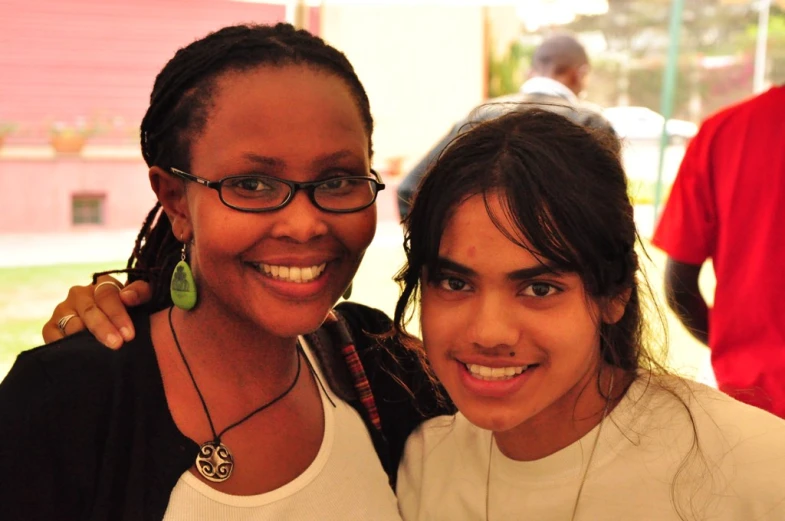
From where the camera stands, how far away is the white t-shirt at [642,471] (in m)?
1.44

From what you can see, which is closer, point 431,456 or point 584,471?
point 584,471

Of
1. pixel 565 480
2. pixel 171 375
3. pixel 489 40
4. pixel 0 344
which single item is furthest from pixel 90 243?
pixel 565 480

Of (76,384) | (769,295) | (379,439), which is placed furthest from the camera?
(769,295)

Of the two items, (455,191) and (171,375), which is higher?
(455,191)

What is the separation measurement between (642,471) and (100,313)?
1.06 m

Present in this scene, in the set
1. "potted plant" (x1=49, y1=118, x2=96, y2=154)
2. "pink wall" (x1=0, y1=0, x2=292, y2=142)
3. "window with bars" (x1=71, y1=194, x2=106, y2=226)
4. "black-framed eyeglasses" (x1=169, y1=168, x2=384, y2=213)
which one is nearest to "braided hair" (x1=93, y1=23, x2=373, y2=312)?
Answer: "black-framed eyeglasses" (x1=169, y1=168, x2=384, y2=213)

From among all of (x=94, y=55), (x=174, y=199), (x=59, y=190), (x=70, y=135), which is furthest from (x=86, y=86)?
(x=174, y=199)

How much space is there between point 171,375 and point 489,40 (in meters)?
7.36

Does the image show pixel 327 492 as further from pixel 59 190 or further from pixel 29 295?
pixel 59 190

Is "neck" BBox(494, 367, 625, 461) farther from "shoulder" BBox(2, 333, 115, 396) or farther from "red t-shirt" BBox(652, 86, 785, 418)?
Answer: "red t-shirt" BBox(652, 86, 785, 418)

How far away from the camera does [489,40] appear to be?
27.9 feet

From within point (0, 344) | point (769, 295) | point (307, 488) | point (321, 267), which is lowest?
point (0, 344)

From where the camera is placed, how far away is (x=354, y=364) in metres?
1.91

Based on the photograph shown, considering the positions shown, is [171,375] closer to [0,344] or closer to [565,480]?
[565,480]
